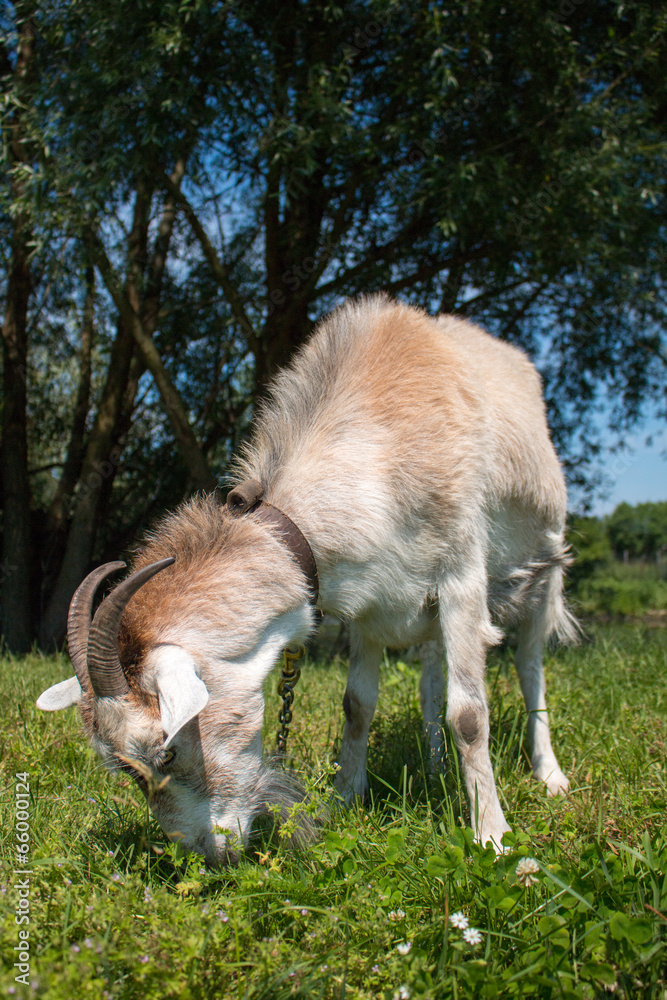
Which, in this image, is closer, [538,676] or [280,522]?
[280,522]

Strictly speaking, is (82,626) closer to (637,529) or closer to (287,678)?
(287,678)

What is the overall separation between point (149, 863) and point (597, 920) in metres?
1.46

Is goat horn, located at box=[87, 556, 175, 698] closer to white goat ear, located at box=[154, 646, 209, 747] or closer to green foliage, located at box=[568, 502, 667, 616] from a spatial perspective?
white goat ear, located at box=[154, 646, 209, 747]

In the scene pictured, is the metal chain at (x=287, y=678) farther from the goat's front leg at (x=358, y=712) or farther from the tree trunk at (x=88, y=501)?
the tree trunk at (x=88, y=501)

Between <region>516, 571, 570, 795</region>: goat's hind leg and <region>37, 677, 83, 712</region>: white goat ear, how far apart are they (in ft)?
7.26

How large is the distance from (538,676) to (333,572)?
1.72 metres

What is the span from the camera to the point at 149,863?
91.4 inches

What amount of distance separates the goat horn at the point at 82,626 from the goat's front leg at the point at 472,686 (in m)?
1.39

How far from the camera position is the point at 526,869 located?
2.02 m

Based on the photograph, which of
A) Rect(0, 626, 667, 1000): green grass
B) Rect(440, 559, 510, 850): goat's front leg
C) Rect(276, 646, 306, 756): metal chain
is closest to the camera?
Rect(0, 626, 667, 1000): green grass

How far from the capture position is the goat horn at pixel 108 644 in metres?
2.14

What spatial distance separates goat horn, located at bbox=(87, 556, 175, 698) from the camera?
2139mm

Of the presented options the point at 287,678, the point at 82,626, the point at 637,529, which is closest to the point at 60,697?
the point at 82,626

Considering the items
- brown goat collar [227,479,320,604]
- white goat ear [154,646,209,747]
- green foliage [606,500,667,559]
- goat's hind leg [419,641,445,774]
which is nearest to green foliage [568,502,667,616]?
green foliage [606,500,667,559]
